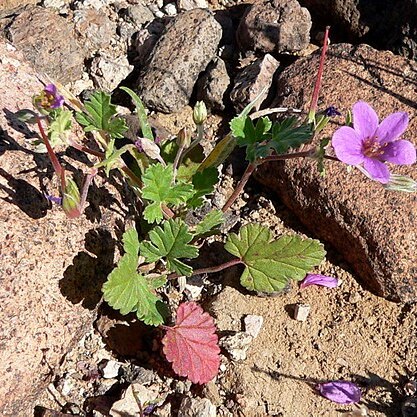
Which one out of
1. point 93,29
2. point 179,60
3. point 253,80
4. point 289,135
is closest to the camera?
point 289,135

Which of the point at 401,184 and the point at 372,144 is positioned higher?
the point at 372,144

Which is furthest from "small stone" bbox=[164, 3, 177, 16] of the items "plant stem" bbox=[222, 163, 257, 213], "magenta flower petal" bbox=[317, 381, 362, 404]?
"magenta flower petal" bbox=[317, 381, 362, 404]

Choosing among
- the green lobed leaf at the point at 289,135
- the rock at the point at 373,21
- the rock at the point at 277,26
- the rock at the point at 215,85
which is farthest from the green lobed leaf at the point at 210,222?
the rock at the point at 373,21

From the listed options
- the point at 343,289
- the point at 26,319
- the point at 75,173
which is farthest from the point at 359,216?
the point at 26,319

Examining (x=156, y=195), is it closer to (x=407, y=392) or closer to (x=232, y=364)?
(x=232, y=364)

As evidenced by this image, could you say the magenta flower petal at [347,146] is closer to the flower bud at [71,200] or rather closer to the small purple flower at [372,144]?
the small purple flower at [372,144]

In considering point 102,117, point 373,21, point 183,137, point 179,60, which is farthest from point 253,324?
point 373,21

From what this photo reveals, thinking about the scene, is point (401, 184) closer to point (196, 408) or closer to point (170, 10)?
point (196, 408)
